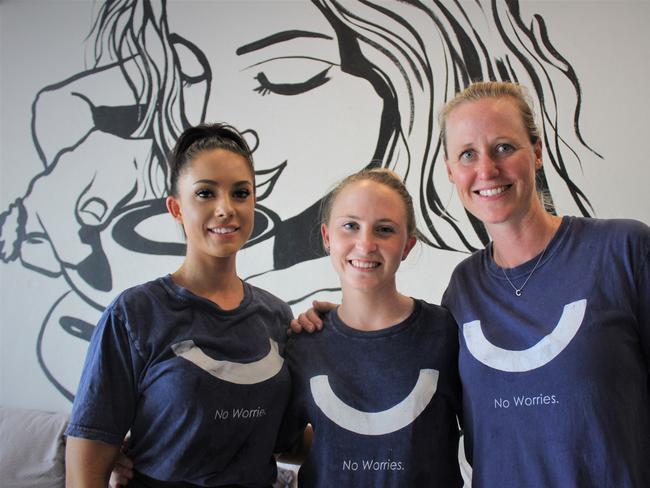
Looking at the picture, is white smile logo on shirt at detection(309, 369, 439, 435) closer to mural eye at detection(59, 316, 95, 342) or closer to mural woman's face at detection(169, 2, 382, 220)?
mural woman's face at detection(169, 2, 382, 220)

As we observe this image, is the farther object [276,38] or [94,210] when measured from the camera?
[94,210]

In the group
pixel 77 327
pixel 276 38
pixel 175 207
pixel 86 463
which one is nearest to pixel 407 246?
pixel 175 207

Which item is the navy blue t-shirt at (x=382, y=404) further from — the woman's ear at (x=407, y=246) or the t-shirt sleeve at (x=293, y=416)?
the woman's ear at (x=407, y=246)

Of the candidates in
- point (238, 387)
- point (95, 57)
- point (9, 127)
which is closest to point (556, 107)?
point (238, 387)

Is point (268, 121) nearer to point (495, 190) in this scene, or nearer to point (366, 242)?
point (366, 242)

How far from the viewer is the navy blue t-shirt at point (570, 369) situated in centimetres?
100

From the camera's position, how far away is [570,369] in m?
1.03

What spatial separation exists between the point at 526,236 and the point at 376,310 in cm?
43


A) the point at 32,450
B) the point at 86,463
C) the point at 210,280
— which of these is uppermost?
the point at 210,280

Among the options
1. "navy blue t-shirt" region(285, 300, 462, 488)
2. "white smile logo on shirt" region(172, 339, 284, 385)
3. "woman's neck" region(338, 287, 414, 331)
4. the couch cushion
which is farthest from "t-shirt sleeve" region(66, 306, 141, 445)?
the couch cushion

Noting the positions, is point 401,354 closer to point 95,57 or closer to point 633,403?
point 633,403

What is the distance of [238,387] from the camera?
122 centimetres

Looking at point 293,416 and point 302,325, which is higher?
point 302,325

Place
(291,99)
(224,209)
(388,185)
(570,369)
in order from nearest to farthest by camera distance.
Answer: (570,369) < (224,209) < (388,185) < (291,99)
